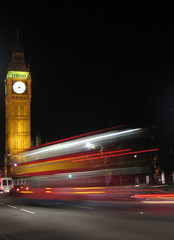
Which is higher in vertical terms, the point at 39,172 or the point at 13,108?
the point at 13,108

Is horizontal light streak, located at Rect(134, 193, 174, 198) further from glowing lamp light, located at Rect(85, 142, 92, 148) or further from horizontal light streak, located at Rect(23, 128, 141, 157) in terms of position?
glowing lamp light, located at Rect(85, 142, 92, 148)

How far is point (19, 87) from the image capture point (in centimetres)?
8500

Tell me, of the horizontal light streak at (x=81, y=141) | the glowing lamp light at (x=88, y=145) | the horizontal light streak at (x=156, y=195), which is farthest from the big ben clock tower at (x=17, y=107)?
the horizontal light streak at (x=156, y=195)

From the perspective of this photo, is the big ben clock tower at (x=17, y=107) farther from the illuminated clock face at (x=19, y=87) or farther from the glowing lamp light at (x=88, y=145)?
the glowing lamp light at (x=88, y=145)

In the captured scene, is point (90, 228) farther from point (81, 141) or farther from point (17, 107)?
point (17, 107)

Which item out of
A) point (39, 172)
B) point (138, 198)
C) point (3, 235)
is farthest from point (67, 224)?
point (39, 172)

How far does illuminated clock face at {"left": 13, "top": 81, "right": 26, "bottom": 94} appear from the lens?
277 ft

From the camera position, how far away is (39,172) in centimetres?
1719

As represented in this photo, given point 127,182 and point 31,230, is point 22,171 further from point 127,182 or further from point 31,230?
point 31,230

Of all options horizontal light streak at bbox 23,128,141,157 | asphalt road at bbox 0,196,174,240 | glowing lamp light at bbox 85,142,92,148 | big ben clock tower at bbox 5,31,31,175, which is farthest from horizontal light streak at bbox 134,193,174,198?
big ben clock tower at bbox 5,31,31,175

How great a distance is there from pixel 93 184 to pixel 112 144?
79.1 inches

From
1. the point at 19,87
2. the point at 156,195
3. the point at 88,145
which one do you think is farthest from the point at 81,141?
the point at 19,87

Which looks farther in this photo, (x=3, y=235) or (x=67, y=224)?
(x=67, y=224)

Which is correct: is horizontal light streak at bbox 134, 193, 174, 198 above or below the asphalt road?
above
